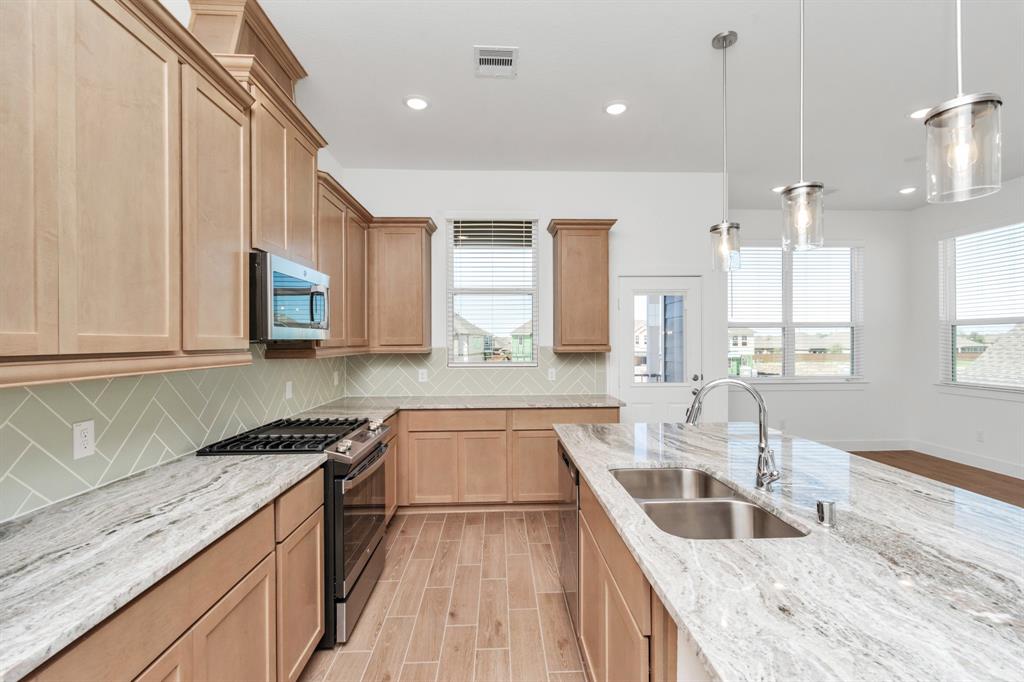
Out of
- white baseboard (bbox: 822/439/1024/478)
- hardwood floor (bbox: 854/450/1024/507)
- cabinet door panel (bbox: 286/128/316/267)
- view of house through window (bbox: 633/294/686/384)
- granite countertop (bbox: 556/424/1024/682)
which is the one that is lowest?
hardwood floor (bbox: 854/450/1024/507)

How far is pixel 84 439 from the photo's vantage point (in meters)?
1.44

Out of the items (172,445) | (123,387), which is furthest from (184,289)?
(172,445)

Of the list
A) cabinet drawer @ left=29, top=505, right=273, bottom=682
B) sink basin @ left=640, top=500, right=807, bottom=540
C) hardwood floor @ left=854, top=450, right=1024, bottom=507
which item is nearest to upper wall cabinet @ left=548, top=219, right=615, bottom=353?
sink basin @ left=640, top=500, right=807, bottom=540

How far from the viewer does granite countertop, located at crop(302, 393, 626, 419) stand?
10.5ft

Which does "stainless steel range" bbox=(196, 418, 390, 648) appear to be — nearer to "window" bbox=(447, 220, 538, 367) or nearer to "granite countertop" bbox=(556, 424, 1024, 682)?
"granite countertop" bbox=(556, 424, 1024, 682)

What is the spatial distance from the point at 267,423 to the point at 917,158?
19.1 ft

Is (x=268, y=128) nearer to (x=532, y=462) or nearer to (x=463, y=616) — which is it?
(x=463, y=616)

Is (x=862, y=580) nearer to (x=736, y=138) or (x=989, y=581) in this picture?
(x=989, y=581)

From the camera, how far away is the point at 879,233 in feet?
18.0

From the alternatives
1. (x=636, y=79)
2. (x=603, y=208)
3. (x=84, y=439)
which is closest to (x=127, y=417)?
(x=84, y=439)

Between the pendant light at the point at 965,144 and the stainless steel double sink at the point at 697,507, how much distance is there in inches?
41.6

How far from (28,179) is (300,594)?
1.62 m

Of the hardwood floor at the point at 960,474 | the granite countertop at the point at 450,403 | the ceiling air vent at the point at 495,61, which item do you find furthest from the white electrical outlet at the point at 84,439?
the hardwood floor at the point at 960,474

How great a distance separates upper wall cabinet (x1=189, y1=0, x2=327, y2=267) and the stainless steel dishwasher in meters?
1.72
